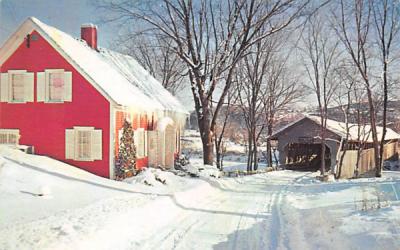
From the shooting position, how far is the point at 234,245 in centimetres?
679

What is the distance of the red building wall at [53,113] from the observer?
1479 cm

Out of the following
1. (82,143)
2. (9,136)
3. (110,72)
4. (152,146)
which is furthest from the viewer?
(152,146)

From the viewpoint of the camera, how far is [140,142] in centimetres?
1764

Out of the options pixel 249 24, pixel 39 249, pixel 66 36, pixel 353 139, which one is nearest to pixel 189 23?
pixel 249 24

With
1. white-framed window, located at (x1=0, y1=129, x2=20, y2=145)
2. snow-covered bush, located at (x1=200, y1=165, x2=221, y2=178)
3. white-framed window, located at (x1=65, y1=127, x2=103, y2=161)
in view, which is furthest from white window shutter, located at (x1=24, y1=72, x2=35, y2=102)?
snow-covered bush, located at (x1=200, y1=165, x2=221, y2=178)

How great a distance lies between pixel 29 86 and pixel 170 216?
960cm

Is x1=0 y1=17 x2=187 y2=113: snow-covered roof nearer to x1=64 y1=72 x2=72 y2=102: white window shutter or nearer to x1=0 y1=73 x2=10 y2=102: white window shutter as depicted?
x1=64 y1=72 x2=72 y2=102: white window shutter

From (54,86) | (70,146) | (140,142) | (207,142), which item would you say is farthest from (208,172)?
(54,86)

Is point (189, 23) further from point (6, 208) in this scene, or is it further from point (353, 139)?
point (353, 139)

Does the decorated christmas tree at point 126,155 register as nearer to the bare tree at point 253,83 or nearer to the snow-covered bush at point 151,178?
the snow-covered bush at point 151,178

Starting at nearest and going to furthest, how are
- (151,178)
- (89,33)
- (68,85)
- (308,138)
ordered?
(151,178), (68,85), (89,33), (308,138)

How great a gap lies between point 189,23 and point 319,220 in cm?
1332

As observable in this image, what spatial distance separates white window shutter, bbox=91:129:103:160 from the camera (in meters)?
14.8

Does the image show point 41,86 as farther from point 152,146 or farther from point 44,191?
point 44,191
